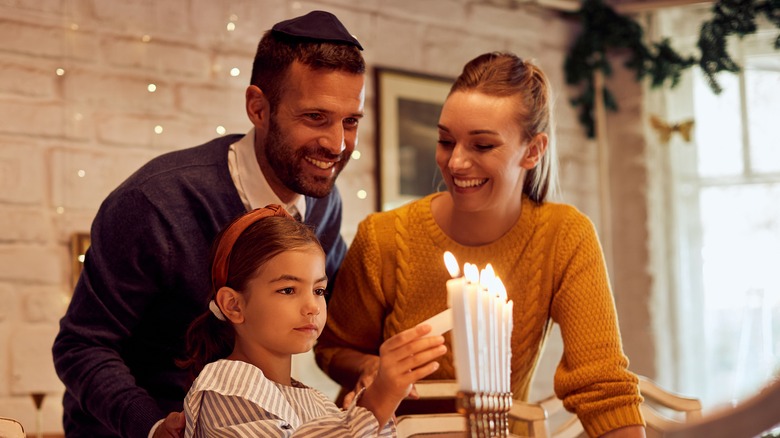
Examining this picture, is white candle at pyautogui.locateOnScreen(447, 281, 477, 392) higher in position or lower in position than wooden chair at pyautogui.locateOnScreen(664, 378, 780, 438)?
higher

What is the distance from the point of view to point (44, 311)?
9.30 feet

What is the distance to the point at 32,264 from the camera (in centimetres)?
282

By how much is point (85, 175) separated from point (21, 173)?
19cm

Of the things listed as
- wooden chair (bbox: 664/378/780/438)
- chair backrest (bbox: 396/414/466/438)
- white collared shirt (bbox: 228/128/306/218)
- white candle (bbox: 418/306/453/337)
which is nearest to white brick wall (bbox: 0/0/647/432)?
white collared shirt (bbox: 228/128/306/218)

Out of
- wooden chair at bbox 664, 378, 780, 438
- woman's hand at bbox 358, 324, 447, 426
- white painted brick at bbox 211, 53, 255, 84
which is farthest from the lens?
white painted brick at bbox 211, 53, 255, 84

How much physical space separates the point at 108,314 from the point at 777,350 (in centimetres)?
311

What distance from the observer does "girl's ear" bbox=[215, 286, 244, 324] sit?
1707mm

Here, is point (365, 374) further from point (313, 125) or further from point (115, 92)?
point (115, 92)

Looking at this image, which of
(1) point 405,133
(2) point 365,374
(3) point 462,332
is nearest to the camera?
(3) point 462,332

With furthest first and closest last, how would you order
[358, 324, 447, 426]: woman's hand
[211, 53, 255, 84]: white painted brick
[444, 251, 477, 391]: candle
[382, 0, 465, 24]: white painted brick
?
1. [382, 0, 465, 24]: white painted brick
2. [211, 53, 255, 84]: white painted brick
3. [358, 324, 447, 426]: woman's hand
4. [444, 251, 477, 391]: candle

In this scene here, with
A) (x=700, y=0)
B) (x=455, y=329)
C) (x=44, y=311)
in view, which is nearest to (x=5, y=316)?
(x=44, y=311)

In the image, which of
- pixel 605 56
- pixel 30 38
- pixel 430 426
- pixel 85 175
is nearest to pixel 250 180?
pixel 430 426

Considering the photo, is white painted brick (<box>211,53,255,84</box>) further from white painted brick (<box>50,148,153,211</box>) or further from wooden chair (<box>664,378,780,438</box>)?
wooden chair (<box>664,378,780,438</box>)

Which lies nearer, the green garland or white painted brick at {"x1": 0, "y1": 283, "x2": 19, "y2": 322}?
white painted brick at {"x1": 0, "y1": 283, "x2": 19, "y2": 322}
